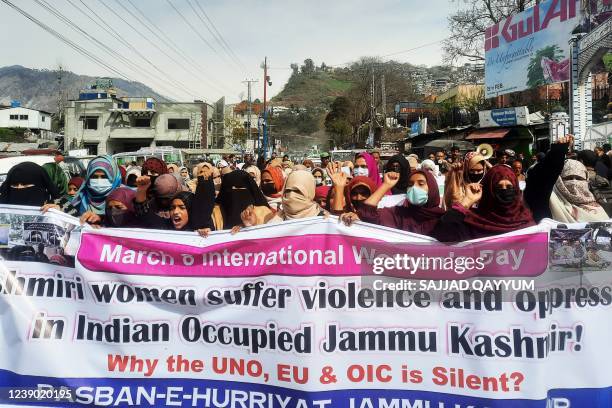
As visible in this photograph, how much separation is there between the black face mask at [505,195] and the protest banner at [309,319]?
0.94ft

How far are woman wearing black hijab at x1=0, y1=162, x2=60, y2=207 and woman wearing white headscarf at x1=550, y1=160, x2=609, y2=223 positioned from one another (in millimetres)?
4014

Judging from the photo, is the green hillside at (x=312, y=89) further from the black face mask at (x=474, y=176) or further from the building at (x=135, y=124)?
the black face mask at (x=474, y=176)

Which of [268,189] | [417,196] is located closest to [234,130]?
[268,189]

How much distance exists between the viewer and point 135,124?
55375mm

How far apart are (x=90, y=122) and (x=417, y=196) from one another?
56.1m

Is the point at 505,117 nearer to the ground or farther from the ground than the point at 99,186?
farther from the ground

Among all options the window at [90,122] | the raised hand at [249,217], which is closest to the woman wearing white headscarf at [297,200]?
the raised hand at [249,217]

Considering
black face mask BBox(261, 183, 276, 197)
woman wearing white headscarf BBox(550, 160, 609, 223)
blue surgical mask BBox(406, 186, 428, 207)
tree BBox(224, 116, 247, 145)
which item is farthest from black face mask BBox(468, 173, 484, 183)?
A: tree BBox(224, 116, 247, 145)

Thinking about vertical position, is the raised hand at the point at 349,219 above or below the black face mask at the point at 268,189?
below

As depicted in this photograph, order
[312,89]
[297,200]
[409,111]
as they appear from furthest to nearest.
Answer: [312,89], [409,111], [297,200]

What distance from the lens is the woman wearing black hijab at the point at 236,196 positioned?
434cm

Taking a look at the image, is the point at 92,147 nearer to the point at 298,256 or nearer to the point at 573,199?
the point at 573,199

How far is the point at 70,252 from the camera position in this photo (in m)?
3.21

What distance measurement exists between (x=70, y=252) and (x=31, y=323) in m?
0.42
